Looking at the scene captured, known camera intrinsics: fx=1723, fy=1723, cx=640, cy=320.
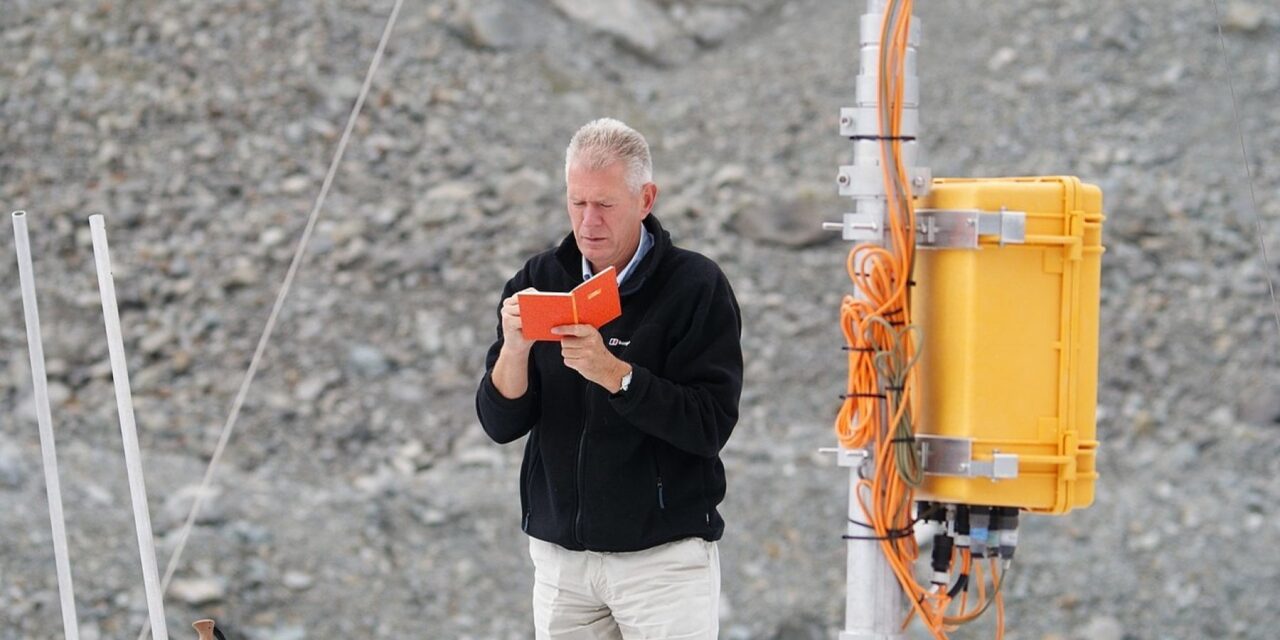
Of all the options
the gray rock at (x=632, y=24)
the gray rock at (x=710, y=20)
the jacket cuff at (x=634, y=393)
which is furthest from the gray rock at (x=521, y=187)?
the jacket cuff at (x=634, y=393)

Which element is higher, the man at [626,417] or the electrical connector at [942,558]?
the man at [626,417]

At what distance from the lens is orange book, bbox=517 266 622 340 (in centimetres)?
285

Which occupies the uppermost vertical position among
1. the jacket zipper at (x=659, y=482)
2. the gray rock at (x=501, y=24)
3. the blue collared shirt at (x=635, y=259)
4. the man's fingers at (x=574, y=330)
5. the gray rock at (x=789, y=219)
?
the gray rock at (x=501, y=24)

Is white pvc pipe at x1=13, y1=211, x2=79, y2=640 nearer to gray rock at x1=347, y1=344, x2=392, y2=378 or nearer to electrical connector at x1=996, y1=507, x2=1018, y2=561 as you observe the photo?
electrical connector at x1=996, y1=507, x2=1018, y2=561

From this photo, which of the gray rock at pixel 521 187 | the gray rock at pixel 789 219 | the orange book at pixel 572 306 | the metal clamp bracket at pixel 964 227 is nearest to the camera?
the orange book at pixel 572 306

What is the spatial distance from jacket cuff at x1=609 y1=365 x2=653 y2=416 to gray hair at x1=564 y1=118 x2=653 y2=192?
0.33 metres

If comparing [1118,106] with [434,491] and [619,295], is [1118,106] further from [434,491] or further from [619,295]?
[619,295]

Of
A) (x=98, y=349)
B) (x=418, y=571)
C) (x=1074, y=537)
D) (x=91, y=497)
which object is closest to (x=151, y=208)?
(x=98, y=349)

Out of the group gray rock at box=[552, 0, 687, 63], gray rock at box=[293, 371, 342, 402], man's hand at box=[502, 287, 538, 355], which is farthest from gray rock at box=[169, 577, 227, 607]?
gray rock at box=[552, 0, 687, 63]

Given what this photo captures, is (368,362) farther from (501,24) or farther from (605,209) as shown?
(605,209)

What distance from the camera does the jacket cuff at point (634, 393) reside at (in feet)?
9.52

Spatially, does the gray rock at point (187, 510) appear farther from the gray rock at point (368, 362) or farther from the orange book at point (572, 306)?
the orange book at point (572, 306)

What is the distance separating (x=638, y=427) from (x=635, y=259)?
0.31 m

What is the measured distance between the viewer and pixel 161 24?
10.9 metres
